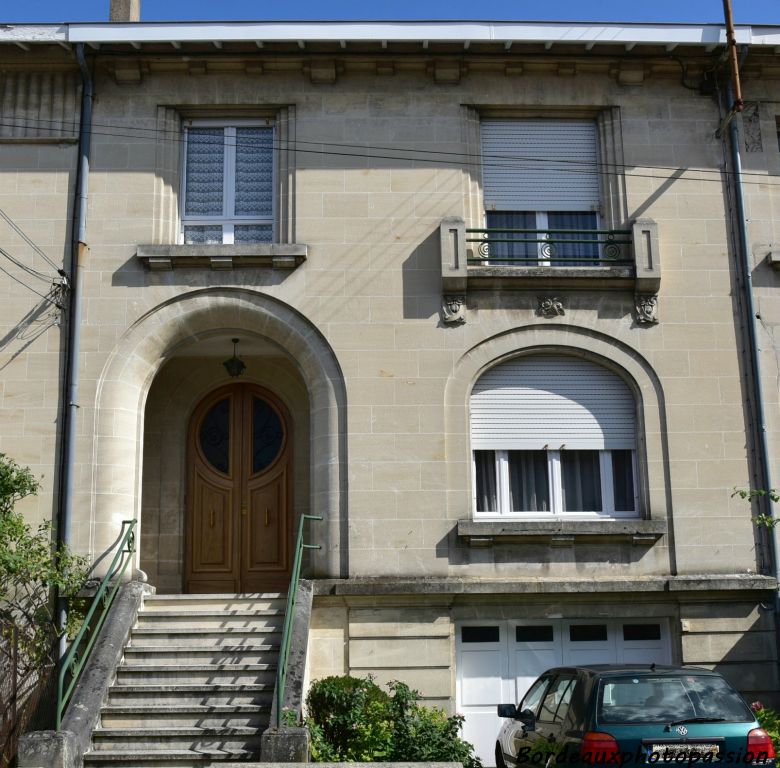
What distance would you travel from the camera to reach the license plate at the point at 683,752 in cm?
779

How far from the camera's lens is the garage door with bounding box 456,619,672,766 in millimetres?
12500

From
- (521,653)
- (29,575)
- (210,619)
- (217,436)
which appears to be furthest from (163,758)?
(217,436)

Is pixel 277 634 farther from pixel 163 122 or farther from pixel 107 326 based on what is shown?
pixel 163 122

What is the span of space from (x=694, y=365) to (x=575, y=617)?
12.1ft

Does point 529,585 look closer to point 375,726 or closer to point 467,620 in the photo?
point 467,620

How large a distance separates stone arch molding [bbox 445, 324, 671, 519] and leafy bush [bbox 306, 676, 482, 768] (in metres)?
2.76

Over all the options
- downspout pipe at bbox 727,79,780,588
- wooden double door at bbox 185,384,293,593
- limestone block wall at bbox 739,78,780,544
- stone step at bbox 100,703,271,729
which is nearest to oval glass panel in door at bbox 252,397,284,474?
wooden double door at bbox 185,384,293,593

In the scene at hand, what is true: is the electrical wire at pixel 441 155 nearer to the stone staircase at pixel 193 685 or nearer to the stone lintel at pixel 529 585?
the stone lintel at pixel 529 585

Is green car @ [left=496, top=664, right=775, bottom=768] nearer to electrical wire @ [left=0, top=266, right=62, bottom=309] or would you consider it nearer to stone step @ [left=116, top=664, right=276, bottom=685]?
stone step @ [left=116, top=664, right=276, bottom=685]

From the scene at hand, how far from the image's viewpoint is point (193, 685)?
10.8 m

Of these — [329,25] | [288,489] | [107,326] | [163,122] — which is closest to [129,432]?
[107,326]

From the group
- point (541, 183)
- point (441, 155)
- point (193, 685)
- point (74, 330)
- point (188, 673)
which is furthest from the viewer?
point (541, 183)

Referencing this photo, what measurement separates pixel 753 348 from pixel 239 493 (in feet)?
24.4

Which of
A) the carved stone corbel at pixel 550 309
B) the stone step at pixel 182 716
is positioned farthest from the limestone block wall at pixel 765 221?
the stone step at pixel 182 716
